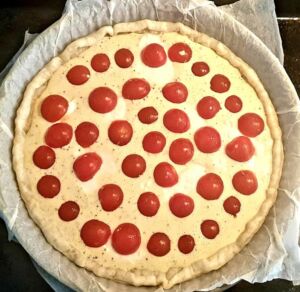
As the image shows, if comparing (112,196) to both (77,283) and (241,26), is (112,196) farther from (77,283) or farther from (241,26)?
(241,26)

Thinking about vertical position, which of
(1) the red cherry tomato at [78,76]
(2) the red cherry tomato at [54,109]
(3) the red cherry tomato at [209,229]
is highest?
(1) the red cherry tomato at [78,76]

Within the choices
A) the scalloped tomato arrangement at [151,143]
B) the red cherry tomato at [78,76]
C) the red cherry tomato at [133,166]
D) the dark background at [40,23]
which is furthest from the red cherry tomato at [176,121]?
the dark background at [40,23]

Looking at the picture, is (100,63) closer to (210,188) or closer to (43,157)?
(43,157)

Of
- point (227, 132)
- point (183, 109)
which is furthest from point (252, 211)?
point (183, 109)

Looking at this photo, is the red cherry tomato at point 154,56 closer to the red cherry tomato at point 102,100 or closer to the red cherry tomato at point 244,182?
the red cherry tomato at point 102,100

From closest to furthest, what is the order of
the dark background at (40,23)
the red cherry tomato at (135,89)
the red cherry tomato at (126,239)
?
the red cherry tomato at (126,239) < the red cherry tomato at (135,89) < the dark background at (40,23)

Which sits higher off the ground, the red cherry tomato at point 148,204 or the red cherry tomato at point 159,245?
the red cherry tomato at point 148,204
